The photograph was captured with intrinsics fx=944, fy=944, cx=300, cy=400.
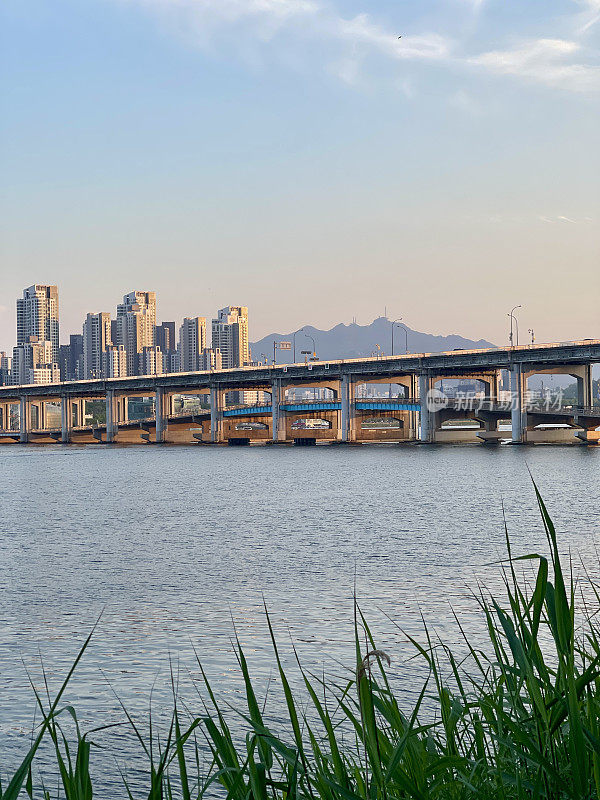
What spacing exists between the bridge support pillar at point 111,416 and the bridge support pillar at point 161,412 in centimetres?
1051

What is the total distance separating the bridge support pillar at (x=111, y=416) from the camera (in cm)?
17850

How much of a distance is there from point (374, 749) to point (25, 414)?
202 m

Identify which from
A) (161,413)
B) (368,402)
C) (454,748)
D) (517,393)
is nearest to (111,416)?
(161,413)

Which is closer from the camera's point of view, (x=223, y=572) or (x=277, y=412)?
(x=223, y=572)

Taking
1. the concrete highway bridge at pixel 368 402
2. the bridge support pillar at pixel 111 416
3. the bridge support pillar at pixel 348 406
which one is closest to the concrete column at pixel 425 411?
the concrete highway bridge at pixel 368 402

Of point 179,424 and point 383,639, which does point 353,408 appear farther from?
point 383,639

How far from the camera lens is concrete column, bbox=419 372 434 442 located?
13775 centimetres

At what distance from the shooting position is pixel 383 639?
57.4 ft

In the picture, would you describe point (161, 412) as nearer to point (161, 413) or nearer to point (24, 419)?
point (161, 413)

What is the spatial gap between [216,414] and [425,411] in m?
42.5

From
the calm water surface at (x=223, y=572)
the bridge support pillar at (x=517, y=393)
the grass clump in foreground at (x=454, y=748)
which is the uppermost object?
the bridge support pillar at (x=517, y=393)

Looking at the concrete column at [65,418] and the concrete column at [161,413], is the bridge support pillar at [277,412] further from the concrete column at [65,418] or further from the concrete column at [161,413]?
the concrete column at [65,418]

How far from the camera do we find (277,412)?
156875mm

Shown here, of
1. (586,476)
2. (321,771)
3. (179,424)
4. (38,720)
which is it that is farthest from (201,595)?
(179,424)
